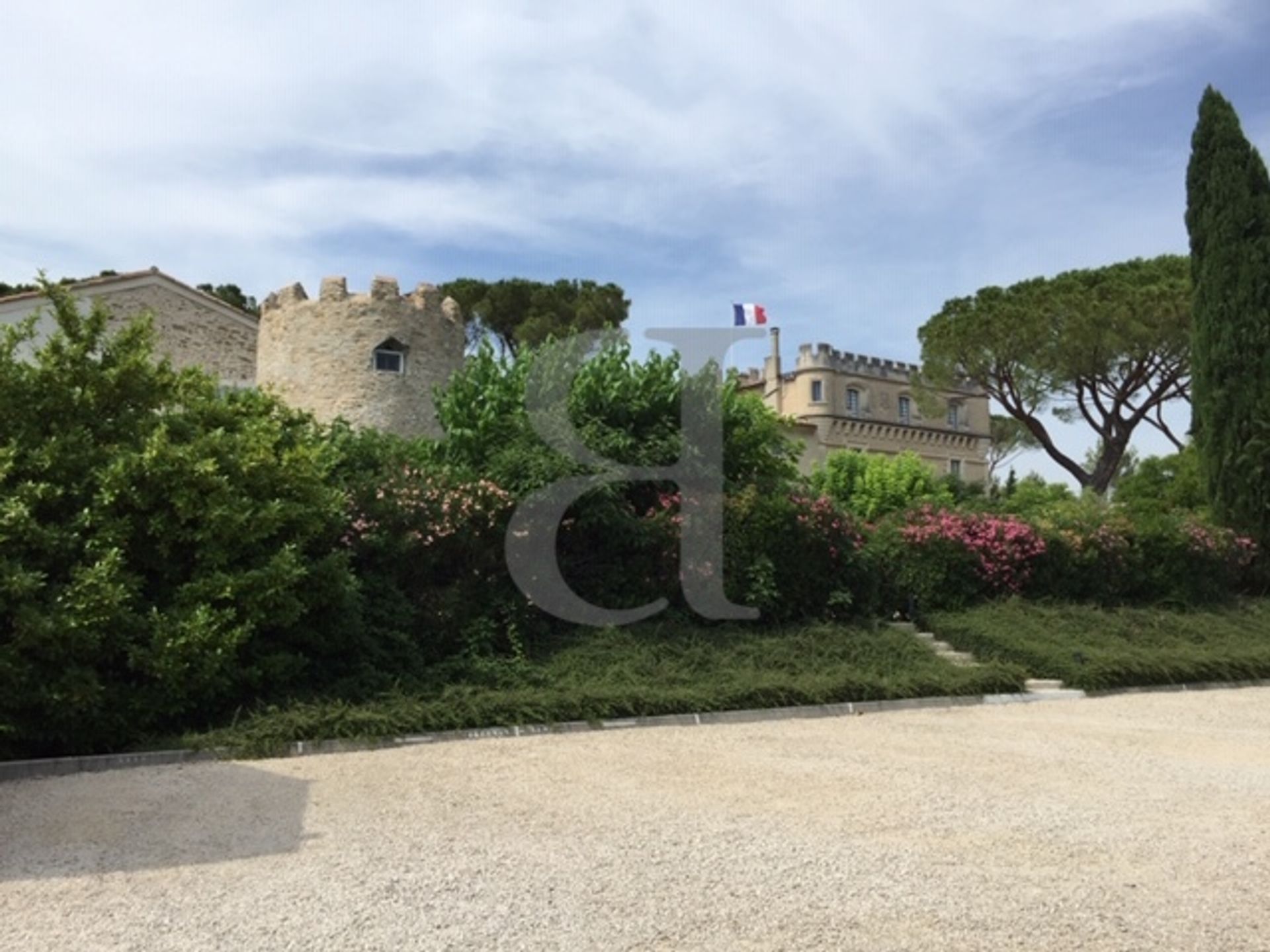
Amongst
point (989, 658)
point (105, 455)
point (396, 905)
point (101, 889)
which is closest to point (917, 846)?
point (396, 905)

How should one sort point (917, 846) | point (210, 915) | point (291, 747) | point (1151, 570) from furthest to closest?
1. point (1151, 570)
2. point (291, 747)
3. point (917, 846)
4. point (210, 915)

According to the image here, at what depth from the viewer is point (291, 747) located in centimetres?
793

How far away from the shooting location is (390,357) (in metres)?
22.3

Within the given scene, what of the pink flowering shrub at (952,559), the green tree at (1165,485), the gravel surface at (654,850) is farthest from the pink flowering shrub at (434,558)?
the green tree at (1165,485)

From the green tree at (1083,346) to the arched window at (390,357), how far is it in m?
20.2

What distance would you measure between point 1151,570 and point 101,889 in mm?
16091

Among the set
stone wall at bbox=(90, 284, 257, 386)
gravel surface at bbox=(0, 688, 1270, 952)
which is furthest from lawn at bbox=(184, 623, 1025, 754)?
stone wall at bbox=(90, 284, 257, 386)

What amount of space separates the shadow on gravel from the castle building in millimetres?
14855

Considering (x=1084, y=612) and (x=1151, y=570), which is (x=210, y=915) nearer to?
(x=1084, y=612)

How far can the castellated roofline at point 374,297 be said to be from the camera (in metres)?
22.2

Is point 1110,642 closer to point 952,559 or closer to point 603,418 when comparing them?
point 952,559

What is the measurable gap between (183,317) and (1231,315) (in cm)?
2147

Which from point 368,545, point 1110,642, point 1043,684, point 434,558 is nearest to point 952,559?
point 1110,642

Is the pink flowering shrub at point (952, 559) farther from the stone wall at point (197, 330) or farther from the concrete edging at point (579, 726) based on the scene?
the stone wall at point (197, 330)
